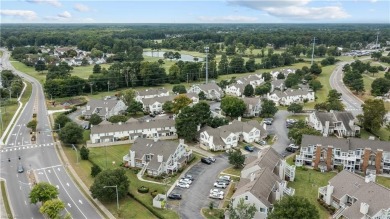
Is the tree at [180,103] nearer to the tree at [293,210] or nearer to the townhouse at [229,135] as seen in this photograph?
the townhouse at [229,135]

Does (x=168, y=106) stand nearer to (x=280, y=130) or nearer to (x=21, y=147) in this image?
(x=280, y=130)

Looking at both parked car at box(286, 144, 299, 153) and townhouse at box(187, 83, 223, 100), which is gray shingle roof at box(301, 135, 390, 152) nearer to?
parked car at box(286, 144, 299, 153)

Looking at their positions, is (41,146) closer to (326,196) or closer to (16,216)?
(16,216)

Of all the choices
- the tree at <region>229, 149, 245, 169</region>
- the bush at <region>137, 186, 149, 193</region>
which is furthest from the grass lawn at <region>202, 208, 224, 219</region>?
the tree at <region>229, 149, 245, 169</region>

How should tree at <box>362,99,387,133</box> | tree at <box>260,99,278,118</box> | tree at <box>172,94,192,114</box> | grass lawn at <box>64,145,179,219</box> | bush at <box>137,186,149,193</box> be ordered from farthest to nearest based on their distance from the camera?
tree at <box>172,94,192,114</box>
tree at <box>260,99,278,118</box>
tree at <box>362,99,387,133</box>
bush at <box>137,186,149,193</box>
grass lawn at <box>64,145,179,219</box>

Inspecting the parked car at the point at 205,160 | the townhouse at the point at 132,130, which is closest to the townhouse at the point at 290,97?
the townhouse at the point at 132,130

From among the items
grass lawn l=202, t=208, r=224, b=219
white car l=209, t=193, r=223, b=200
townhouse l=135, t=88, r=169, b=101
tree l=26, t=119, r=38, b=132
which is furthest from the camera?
townhouse l=135, t=88, r=169, b=101
